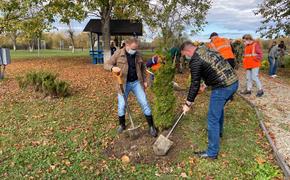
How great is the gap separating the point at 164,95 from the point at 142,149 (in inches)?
40.4

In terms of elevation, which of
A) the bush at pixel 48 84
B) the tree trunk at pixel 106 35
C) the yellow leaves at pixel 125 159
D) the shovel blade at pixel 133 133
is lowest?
the yellow leaves at pixel 125 159

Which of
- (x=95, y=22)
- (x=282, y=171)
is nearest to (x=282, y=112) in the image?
(x=282, y=171)

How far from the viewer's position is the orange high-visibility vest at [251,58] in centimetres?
785

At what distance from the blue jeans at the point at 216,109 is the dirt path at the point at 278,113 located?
1171 mm

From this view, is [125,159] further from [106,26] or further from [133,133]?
[106,26]

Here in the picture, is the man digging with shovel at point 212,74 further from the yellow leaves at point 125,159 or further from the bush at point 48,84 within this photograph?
the bush at point 48,84

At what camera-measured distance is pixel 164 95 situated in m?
5.15

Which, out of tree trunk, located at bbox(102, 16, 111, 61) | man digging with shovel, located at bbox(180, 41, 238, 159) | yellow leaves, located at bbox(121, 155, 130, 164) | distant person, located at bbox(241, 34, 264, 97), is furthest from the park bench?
Result: man digging with shovel, located at bbox(180, 41, 238, 159)

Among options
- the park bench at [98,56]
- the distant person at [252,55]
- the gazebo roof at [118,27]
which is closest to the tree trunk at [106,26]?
the park bench at [98,56]

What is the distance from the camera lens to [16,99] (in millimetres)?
7816

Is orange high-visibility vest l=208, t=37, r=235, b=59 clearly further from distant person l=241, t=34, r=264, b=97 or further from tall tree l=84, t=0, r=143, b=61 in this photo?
tall tree l=84, t=0, r=143, b=61

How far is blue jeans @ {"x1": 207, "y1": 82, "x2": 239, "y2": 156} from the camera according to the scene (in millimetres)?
4188

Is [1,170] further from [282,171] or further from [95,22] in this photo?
[95,22]

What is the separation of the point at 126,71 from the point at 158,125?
114cm
